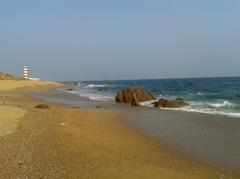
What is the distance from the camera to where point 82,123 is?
62.7ft

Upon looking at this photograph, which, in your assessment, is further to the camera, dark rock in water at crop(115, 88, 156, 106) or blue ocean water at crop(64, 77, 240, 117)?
dark rock in water at crop(115, 88, 156, 106)

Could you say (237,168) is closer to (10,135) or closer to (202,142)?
(202,142)

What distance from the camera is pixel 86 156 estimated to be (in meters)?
11.0

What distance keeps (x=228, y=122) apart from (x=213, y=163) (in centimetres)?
890

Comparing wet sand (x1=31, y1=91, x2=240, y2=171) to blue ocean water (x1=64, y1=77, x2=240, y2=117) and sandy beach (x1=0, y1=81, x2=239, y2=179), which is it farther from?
blue ocean water (x1=64, y1=77, x2=240, y2=117)

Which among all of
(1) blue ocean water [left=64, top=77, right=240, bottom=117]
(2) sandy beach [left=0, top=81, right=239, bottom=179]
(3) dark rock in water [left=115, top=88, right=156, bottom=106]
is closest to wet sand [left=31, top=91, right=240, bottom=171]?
(2) sandy beach [left=0, top=81, right=239, bottom=179]

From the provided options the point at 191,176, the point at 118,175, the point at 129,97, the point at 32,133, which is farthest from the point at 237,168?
the point at 129,97

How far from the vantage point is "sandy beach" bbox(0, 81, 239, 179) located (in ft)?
30.3

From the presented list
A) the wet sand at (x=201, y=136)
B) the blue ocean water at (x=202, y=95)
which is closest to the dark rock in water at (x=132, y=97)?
the blue ocean water at (x=202, y=95)

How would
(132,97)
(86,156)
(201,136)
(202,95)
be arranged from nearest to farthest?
(86,156), (201,136), (132,97), (202,95)

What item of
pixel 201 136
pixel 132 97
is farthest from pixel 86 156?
pixel 132 97

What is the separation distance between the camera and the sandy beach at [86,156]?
9.25 meters

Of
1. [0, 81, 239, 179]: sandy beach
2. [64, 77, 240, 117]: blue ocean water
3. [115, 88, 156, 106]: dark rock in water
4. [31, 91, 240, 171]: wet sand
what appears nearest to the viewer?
[0, 81, 239, 179]: sandy beach

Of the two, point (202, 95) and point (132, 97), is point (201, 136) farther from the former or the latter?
point (202, 95)
